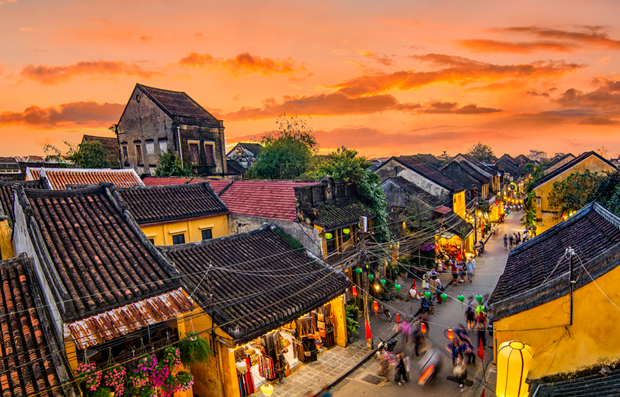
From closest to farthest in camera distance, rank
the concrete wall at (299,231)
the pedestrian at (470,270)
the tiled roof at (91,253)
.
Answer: the tiled roof at (91,253) → the concrete wall at (299,231) → the pedestrian at (470,270)

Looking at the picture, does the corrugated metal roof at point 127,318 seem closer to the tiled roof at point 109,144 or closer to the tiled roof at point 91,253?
the tiled roof at point 91,253

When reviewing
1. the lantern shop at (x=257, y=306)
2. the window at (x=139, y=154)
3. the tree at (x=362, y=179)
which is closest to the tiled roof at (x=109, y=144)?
the window at (x=139, y=154)

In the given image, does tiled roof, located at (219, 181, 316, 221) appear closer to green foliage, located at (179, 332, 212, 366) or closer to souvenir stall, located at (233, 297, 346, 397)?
souvenir stall, located at (233, 297, 346, 397)

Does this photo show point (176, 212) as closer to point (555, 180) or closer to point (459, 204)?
point (459, 204)

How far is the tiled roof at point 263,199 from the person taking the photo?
16312 millimetres

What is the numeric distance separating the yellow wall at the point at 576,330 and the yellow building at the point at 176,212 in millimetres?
13723

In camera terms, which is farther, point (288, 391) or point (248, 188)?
point (248, 188)

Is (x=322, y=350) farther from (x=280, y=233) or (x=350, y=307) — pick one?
(x=280, y=233)

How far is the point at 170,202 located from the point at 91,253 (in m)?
7.90

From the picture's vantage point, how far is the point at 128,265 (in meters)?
9.07

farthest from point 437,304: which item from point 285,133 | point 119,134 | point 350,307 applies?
point 119,134

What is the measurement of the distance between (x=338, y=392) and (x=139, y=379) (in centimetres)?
691

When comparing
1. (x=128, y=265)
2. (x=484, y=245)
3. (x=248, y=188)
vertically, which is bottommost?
(x=484, y=245)

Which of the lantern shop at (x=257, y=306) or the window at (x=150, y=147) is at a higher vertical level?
the window at (x=150, y=147)
